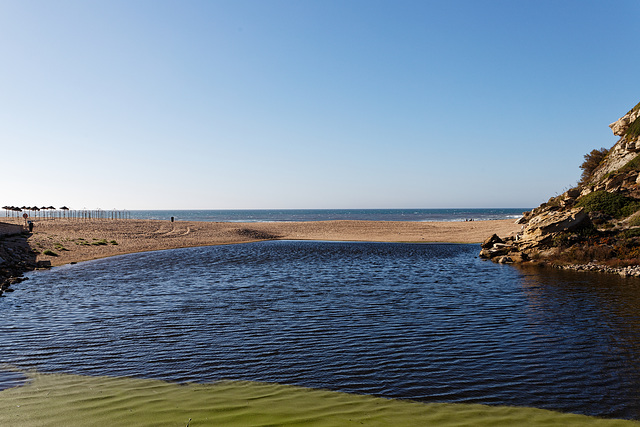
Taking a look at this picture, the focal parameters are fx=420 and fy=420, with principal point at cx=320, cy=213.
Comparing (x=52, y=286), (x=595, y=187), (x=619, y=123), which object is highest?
(x=619, y=123)

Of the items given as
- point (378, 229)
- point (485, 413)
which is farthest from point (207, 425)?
point (378, 229)

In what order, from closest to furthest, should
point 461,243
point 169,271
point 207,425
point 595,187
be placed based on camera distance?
point 207,425
point 169,271
point 595,187
point 461,243

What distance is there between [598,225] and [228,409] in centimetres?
2898

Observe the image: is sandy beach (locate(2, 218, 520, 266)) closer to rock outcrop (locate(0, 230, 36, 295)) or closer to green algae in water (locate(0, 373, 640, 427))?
rock outcrop (locate(0, 230, 36, 295))

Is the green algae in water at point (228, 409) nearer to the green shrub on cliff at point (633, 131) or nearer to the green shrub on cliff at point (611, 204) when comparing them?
the green shrub on cliff at point (611, 204)

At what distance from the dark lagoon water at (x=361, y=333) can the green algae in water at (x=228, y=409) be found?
1.80 feet

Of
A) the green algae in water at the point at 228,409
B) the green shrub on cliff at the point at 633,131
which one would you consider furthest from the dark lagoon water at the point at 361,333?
the green shrub on cliff at the point at 633,131

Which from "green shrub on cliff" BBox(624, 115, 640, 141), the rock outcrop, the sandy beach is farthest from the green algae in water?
"green shrub on cliff" BBox(624, 115, 640, 141)

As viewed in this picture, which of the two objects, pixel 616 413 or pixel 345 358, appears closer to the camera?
pixel 616 413

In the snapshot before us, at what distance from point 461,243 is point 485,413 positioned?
44.8 metres

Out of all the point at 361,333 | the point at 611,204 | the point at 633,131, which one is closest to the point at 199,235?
the point at 611,204

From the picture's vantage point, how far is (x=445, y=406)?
27.5 feet

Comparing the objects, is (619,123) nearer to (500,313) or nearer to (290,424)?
(500,313)

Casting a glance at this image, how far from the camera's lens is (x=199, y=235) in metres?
60.5
